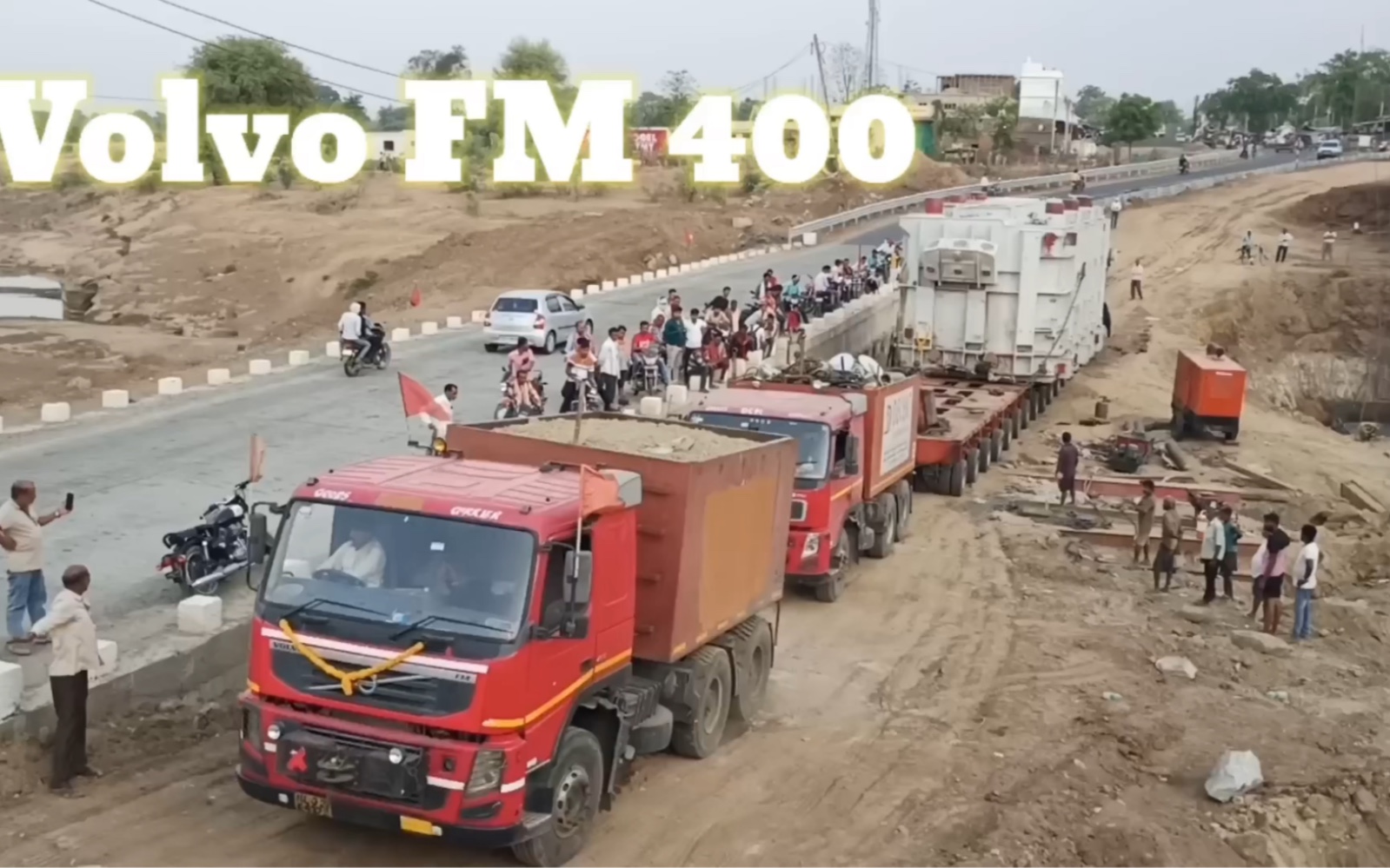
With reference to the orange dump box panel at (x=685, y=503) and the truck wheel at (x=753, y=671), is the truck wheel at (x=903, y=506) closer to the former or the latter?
the truck wheel at (x=753, y=671)

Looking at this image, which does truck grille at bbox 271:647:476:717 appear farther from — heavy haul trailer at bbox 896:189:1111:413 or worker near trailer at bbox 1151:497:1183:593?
heavy haul trailer at bbox 896:189:1111:413

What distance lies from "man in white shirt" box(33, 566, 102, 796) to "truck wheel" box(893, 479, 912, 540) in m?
12.0

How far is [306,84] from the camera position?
9031cm

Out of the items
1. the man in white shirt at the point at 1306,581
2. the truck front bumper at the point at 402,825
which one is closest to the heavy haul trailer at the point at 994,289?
the man in white shirt at the point at 1306,581

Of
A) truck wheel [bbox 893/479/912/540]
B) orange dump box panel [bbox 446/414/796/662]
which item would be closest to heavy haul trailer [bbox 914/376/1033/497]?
truck wheel [bbox 893/479/912/540]

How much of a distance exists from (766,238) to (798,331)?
2715 cm

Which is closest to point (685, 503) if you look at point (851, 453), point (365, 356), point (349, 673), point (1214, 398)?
point (349, 673)

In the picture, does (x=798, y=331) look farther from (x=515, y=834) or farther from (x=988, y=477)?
(x=515, y=834)

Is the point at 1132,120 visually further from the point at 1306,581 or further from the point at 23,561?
the point at 23,561

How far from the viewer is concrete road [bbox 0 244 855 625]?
13867mm

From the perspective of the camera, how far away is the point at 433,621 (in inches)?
310

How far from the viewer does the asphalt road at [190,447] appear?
13.9 meters

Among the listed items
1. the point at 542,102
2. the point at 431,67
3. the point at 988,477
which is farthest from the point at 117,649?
the point at 431,67

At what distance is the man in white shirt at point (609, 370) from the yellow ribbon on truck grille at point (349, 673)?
13.9 metres
